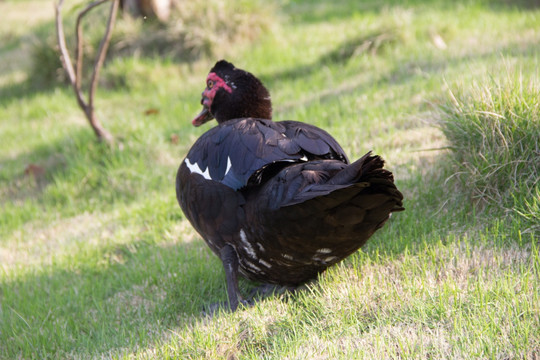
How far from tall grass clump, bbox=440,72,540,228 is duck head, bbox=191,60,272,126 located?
126cm

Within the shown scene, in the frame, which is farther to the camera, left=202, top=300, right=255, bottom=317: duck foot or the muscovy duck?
left=202, top=300, right=255, bottom=317: duck foot

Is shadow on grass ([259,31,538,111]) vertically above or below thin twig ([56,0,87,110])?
below

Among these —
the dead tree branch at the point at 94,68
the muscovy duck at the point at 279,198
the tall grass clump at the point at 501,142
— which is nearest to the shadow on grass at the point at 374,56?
the tall grass clump at the point at 501,142

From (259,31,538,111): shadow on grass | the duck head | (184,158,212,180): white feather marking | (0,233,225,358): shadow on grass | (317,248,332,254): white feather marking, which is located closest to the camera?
→ (317,248,332,254): white feather marking

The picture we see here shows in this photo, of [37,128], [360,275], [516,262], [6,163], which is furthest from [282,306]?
[37,128]

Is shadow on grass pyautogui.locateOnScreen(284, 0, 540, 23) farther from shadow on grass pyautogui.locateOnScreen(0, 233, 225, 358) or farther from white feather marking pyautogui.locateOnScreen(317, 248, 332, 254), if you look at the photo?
white feather marking pyautogui.locateOnScreen(317, 248, 332, 254)

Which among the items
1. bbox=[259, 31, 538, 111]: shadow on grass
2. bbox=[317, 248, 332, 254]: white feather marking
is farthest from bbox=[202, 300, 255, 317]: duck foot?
bbox=[259, 31, 538, 111]: shadow on grass

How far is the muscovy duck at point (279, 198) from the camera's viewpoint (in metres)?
2.53

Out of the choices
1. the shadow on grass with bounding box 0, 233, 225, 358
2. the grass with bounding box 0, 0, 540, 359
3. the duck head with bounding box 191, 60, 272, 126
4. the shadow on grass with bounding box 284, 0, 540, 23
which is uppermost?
the shadow on grass with bounding box 284, 0, 540, 23

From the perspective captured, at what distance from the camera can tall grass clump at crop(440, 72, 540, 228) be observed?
352cm

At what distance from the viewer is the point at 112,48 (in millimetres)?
8625

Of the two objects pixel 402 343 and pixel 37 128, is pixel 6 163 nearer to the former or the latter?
pixel 37 128

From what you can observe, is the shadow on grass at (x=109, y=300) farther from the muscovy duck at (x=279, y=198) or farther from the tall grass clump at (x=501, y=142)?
the tall grass clump at (x=501, y=142)

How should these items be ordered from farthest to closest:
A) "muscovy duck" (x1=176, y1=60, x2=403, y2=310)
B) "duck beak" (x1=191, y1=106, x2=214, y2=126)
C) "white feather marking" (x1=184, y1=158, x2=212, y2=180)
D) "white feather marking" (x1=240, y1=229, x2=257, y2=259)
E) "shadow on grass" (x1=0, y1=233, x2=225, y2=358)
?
1. "duck beak" (x1=191, y1=106, x2=214, y2=126)
2. "shadow on grass" (x1=0, y1=233, x2=225, y2=358)
3. "white feather marking" (x1=184, y1=158, x2=212, y2=180)
4. "white feather marking" (x1=240, y1=229, x2=257, y2=259)
5. "muscovy duck" (x1=176, y1=60, x2=403, y2=310)
